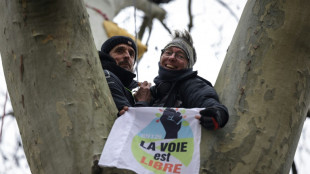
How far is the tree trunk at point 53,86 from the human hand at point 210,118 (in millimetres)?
415

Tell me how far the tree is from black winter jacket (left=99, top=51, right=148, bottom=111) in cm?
25

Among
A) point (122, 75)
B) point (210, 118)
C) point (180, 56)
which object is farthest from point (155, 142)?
point (180, 56)

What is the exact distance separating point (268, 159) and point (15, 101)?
3.64 feet

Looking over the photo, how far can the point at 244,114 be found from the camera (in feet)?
6.22

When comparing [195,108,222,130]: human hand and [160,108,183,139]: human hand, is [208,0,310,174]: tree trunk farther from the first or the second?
[160,108,183,139]: human hand

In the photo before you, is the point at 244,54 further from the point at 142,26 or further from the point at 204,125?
the point at 142,26

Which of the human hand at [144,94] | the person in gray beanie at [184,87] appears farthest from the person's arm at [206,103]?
the human hand at [144,94]

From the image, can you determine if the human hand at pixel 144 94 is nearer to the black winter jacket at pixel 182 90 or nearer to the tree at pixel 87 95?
the black winter jacket at pixel 182 90

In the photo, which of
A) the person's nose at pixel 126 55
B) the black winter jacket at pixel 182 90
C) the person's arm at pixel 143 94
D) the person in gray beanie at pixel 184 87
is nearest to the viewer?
the person in gray beanie at pixel 184 87

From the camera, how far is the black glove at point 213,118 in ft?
6.02

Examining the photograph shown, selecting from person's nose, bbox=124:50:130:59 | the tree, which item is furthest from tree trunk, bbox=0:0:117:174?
person's nose, bbox=124:50:130:59

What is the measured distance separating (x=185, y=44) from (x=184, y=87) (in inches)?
20.9

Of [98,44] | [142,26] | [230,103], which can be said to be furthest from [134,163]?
[142,26]

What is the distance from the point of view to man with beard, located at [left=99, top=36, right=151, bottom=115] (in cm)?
228
